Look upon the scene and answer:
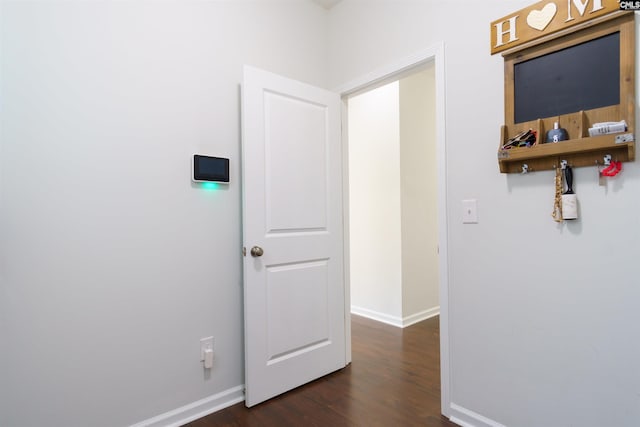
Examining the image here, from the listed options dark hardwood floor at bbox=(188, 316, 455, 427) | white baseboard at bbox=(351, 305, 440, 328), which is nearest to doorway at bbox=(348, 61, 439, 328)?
white baseboard at bbox=(351, 305, 440, 328)

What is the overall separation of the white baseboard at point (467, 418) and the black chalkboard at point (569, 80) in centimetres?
147

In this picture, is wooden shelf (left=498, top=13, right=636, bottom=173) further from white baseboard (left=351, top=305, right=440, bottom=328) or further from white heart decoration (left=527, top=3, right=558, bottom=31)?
white baseboard (left=351, top=305, right=440, bottom=328)

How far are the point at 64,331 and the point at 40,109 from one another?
0.99 metres

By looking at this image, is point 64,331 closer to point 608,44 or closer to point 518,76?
point 518,76

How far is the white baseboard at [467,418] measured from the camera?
5.53 feet

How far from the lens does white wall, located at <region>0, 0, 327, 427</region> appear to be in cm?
144

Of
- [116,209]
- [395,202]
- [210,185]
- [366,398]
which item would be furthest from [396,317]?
[116,209]

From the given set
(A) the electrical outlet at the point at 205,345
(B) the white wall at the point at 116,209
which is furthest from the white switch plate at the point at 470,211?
(A) the electrical outlet at the point at 205,345

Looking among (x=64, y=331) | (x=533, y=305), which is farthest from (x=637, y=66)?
(x=64, y=331)

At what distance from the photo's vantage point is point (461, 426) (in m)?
1.77

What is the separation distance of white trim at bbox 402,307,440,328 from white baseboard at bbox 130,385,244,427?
1853 millimetres

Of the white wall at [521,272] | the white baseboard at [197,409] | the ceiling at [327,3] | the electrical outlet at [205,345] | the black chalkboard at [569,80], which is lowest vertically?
the white baseboard at [197,409]

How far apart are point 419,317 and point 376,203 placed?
49.9 inches

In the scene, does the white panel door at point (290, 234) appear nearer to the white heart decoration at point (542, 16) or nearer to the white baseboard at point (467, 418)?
the white baseboard at point (467, 418)
